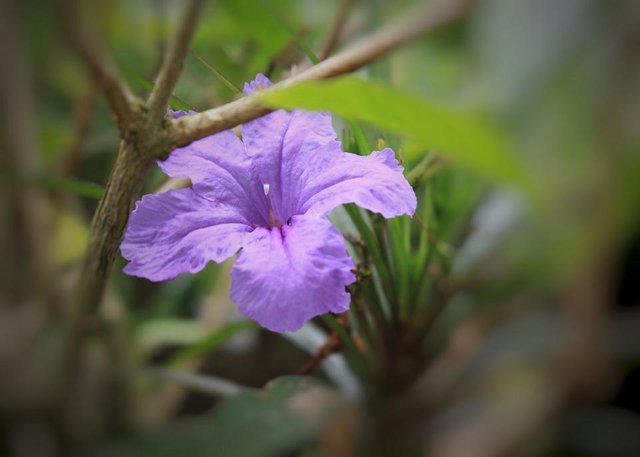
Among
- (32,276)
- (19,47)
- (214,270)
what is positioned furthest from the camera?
(214,270)

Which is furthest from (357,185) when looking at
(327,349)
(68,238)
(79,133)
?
(68,238)

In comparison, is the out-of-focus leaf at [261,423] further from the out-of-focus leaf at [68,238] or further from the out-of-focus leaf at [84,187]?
the out-of-focus leaf at [68,238]

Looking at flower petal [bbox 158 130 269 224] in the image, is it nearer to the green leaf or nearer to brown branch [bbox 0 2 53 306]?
the green leaf

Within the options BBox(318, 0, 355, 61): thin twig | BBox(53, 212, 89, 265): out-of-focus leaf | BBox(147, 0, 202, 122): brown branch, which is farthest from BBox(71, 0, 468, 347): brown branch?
BBox(53, 212, 89, 265): out-of-focus leaf

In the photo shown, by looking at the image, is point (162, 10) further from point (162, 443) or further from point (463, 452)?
point (463, 452)

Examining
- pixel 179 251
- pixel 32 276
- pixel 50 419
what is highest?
pixel 32 276

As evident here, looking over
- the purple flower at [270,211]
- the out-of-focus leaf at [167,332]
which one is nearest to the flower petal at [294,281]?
the purple flower at [270,211]

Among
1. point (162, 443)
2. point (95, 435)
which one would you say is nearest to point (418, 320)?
point (162, 443)
